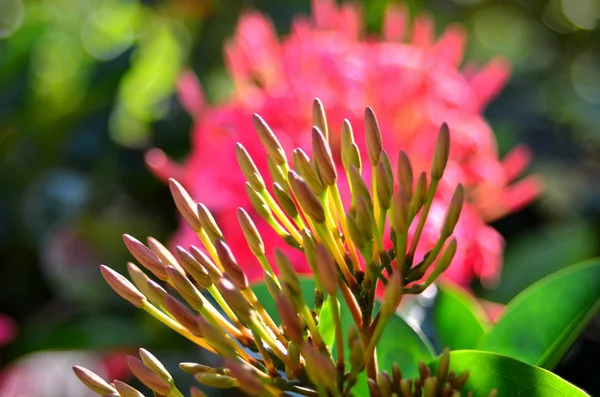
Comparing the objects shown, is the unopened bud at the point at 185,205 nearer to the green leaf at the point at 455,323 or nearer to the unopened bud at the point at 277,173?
the unopened bud at the point at 277,173

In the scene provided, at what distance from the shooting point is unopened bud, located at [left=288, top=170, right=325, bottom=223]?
0.38 metres

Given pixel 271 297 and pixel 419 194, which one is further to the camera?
pixel 271 297

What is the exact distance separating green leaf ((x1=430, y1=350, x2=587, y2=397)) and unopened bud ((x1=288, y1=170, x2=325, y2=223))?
0.37ft

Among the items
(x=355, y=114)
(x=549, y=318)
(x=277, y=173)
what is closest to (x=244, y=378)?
(x=277, y=173)

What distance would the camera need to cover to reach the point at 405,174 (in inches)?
14.9

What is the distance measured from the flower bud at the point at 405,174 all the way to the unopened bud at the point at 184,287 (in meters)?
0.12

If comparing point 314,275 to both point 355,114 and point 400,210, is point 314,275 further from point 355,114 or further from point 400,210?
point 355,114

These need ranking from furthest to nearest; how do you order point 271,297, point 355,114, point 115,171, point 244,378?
point 115,171, point 355,114, point 271,297, point 244,378

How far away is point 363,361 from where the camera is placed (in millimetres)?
362

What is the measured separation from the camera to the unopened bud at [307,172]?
408 mm

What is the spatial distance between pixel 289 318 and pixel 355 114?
527 millimetres

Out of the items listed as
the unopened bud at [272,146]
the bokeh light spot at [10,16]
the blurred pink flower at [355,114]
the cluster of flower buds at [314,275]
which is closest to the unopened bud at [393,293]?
the cluster of flower buds at [314,275]

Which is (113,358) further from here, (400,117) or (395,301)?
(395,301)

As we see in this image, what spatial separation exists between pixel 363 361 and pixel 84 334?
66 cm
